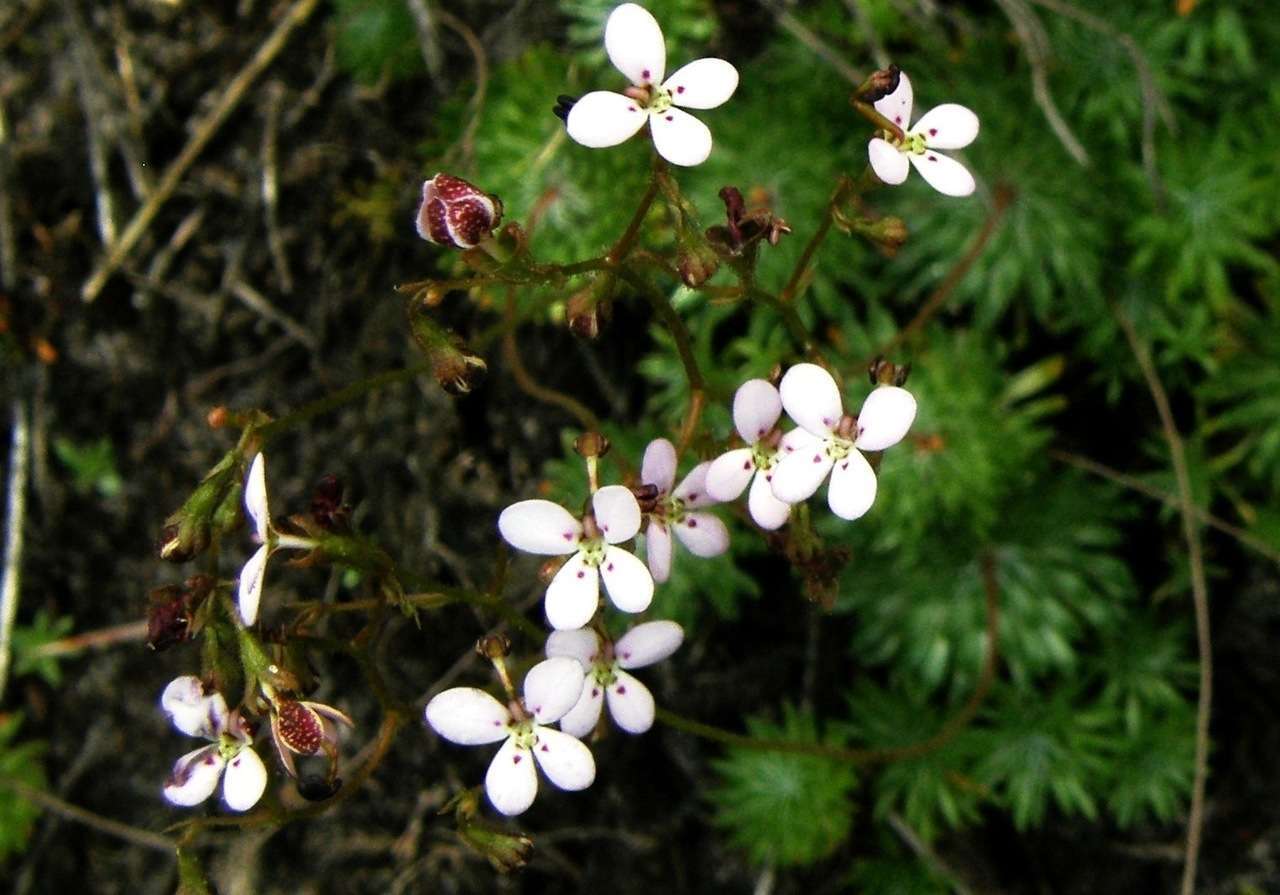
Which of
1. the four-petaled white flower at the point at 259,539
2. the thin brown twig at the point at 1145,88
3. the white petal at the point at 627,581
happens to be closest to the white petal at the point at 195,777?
the four-petaled white flower at the point at 259,539

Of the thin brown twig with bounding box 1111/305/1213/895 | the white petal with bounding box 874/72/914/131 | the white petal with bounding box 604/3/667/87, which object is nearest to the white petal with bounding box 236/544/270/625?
the white petal with bounding box 604/3/667/87

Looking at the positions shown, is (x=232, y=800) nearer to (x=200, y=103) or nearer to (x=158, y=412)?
(x=158, y=412)

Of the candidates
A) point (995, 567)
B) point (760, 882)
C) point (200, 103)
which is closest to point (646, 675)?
point (760, 882)

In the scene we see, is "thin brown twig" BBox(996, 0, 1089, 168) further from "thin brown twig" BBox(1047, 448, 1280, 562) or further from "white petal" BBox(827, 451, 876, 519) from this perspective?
"white petal" BBox(827, 451, 876, 519)

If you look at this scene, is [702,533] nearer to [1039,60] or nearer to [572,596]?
[572,596]

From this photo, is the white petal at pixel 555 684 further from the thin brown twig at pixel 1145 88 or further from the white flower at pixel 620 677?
the thin brown twig at pixel 1145 88

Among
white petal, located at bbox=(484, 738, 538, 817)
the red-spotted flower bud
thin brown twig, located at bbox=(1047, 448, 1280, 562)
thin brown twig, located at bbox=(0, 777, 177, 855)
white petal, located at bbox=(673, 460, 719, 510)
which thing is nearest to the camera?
the red-spotted flower bud
